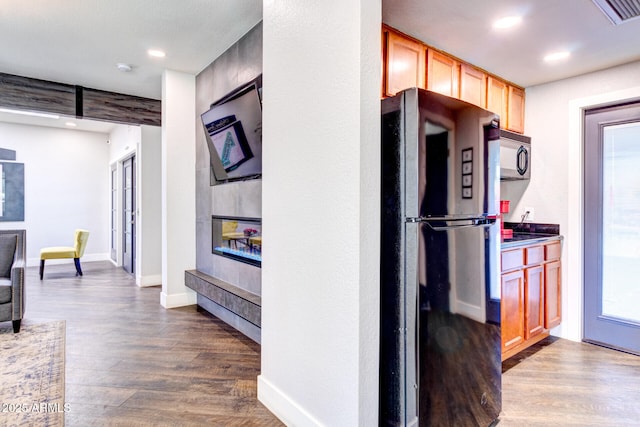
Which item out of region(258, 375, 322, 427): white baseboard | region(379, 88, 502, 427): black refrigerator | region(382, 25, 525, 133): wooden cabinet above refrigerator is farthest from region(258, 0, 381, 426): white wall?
region(382, 25, 525, 133): wooden cabinet above refrigerator

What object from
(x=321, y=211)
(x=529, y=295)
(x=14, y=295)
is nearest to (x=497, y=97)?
(x=529, y=295)

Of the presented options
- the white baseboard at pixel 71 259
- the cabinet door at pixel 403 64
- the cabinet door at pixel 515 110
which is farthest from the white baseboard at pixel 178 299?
the white baseboard at pixel 71 259

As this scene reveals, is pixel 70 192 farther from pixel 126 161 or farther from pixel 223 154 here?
pixel 223 154

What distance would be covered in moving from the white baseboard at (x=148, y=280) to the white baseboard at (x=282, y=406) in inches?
146

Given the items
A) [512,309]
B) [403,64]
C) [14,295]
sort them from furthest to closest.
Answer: [14,295] < [512,309] < [403,64]

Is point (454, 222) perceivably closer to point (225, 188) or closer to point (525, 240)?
point (525, 240)

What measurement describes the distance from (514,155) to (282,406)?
2.94m

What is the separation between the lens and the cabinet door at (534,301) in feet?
9.30

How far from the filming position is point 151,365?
2.55m

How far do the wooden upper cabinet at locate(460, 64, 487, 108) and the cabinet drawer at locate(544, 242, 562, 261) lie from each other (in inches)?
54.1

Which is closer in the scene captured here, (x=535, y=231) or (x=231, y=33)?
(x=231, y=33)

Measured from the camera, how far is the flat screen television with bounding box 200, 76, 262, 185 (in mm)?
2842

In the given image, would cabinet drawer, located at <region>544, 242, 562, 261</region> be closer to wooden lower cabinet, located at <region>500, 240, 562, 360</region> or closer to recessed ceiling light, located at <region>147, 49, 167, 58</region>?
wooden lower cabinet, located at <region>500, 240, 562, 360</region>

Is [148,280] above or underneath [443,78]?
underneath
